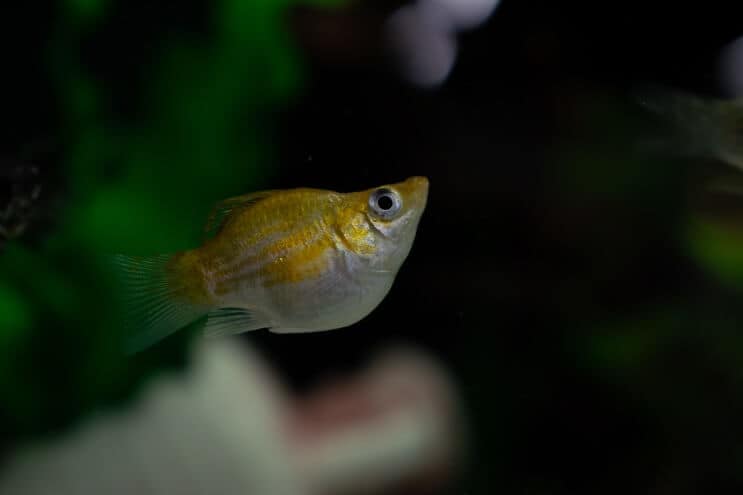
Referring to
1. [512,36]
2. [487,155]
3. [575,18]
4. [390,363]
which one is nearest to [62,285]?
[390,363]

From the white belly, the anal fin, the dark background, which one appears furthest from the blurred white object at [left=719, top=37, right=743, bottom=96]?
the anal fin

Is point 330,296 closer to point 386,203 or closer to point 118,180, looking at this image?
point 386,203

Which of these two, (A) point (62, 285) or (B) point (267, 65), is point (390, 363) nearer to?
(B) point (267, 65)

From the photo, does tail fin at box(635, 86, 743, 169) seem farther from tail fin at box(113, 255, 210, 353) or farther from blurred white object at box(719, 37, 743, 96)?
tail fin at box(113, 255, 210, 353)

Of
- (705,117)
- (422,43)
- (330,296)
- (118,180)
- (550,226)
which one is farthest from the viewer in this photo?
(118,180)

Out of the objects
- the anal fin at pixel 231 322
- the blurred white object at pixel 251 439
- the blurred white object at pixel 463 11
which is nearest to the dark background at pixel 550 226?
the blurred white object at pixel 463 11

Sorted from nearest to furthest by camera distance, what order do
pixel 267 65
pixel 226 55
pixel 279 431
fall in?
pixel 267 65 < pixel 226 55 < pixel 279 431

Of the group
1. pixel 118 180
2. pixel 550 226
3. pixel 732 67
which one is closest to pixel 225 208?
pixel 550 226
